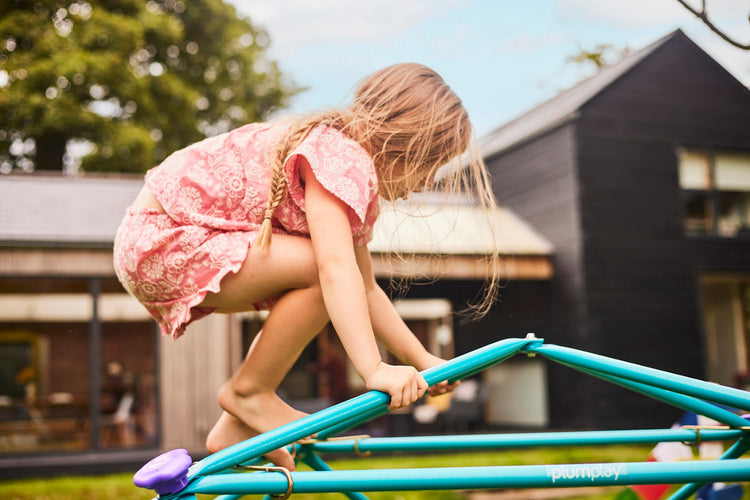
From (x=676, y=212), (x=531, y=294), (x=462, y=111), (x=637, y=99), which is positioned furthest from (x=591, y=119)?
(x=462, y=111)

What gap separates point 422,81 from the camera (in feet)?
4.67

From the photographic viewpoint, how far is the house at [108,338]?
7.68m

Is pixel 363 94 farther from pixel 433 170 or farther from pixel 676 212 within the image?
pixel 676 212

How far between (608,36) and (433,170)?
49.2ft

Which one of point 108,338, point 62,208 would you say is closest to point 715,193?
point 62,208

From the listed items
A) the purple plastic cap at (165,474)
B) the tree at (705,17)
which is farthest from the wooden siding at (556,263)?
the purple plastic cap at (165,474)

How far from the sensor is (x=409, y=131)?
138 centimetres

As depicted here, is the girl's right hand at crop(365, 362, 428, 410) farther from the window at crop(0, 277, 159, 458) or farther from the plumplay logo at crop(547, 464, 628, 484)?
the window at crop(0, 277, 159, 458)

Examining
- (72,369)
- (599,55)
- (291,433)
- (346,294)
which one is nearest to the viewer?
(291,433)

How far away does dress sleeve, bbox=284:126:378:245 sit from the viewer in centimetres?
125

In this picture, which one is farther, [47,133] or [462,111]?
[47,133]

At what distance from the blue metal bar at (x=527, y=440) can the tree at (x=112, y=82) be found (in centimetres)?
1262

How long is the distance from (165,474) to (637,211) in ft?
32.5

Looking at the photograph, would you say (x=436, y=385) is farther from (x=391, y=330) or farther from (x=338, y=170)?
(x=338, y=170)
